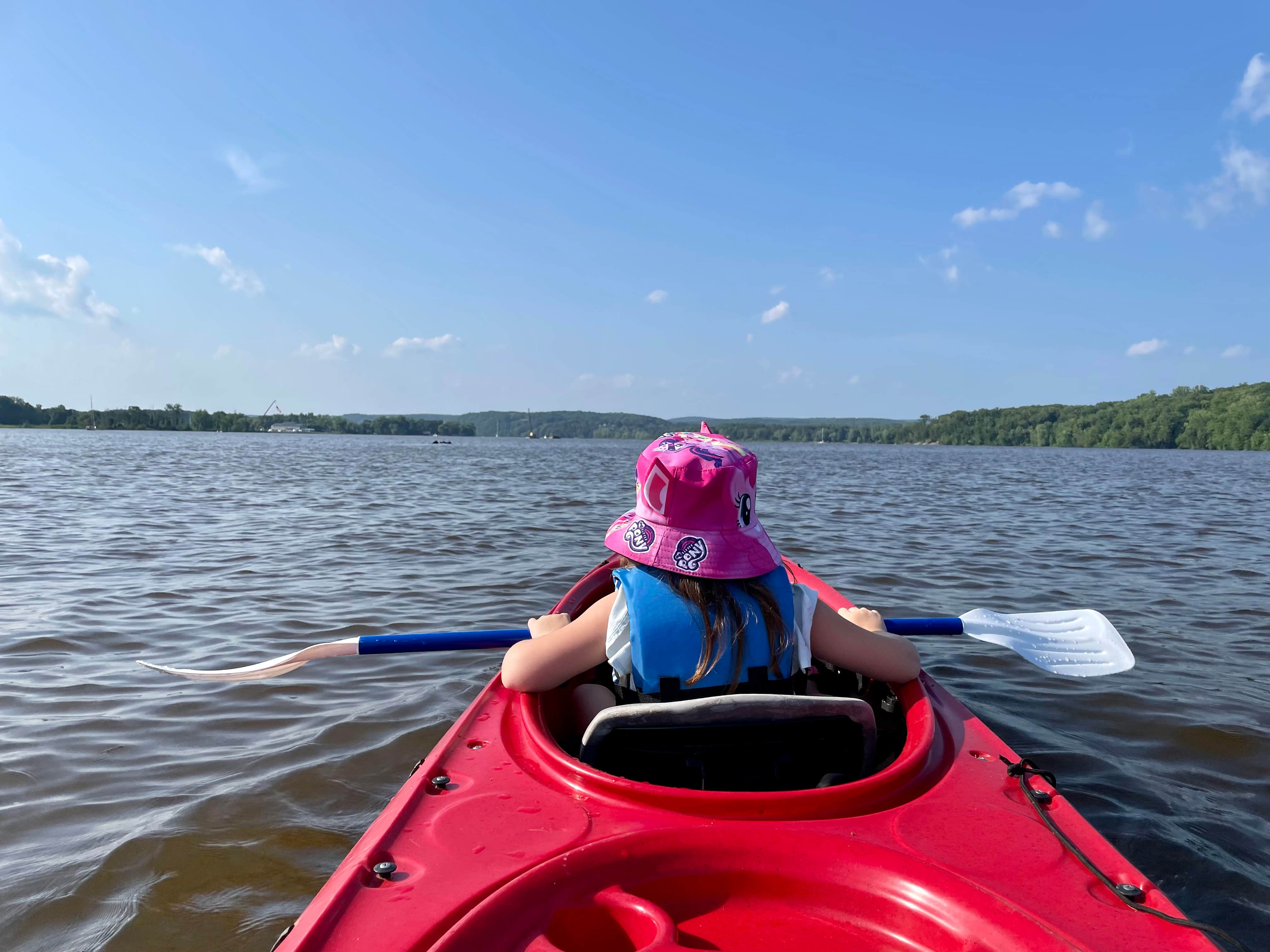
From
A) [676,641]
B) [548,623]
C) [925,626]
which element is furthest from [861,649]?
[925,626]

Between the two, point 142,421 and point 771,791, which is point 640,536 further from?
point 142,421

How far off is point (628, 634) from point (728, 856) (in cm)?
66

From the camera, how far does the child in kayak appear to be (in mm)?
2121

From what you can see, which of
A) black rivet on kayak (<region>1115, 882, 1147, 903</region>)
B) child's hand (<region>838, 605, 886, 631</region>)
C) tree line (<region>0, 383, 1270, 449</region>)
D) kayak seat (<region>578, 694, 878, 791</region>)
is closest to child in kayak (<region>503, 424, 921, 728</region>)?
kayak seat (<region>578, 694, 878, 791</region>)

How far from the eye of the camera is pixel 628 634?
2.17m

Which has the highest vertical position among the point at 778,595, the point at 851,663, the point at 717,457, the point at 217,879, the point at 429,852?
the point at 717,457

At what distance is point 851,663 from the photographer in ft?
8.23

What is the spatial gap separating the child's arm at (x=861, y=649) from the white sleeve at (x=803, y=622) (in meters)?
0.04

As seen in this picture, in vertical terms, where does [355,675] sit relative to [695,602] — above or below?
below

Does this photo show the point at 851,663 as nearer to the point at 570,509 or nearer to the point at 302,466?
the point at 570,509

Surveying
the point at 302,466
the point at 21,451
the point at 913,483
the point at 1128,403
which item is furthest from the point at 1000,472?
the point at 1128,403

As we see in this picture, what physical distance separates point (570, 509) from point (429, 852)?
491 inches

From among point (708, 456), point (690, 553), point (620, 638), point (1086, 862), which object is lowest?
point (1086, 862)

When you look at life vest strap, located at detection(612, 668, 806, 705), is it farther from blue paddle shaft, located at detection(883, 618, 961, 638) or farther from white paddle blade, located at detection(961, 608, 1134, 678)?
white paddle blade, located at detection(961, 608, 1134, 678)
